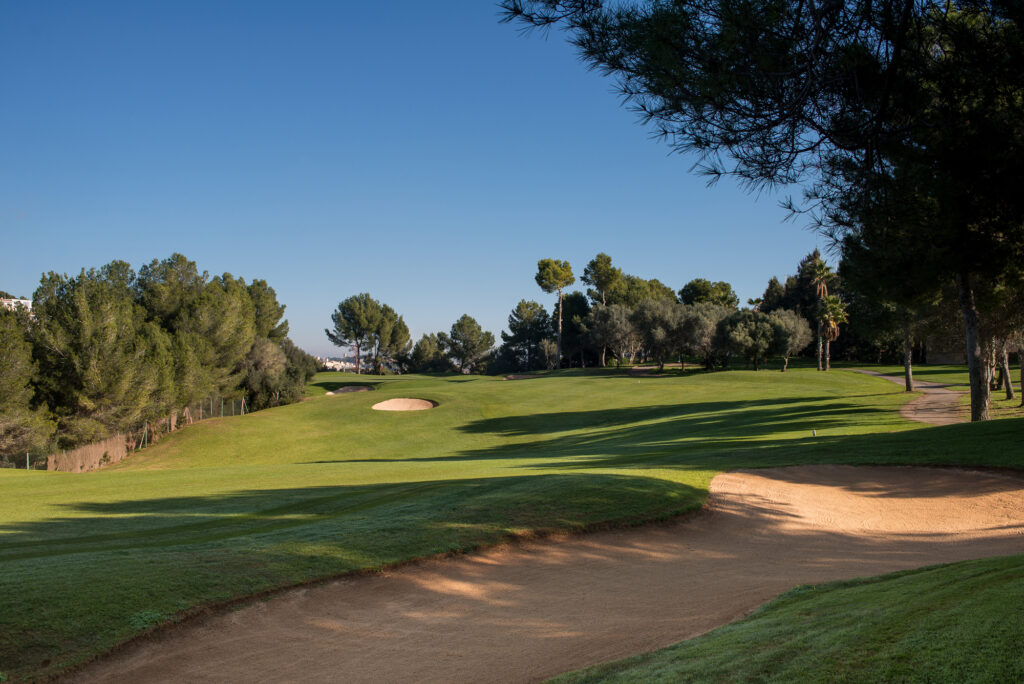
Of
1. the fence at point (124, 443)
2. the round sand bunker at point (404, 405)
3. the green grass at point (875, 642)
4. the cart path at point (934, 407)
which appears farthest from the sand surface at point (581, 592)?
the round sand bunker at point (404, 405)

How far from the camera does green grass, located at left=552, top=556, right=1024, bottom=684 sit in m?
3.39

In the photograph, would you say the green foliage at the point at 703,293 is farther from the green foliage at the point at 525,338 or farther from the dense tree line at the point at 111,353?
the dense tree line at the point at 111,353

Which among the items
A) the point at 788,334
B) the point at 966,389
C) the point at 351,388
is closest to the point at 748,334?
the point at 788,334

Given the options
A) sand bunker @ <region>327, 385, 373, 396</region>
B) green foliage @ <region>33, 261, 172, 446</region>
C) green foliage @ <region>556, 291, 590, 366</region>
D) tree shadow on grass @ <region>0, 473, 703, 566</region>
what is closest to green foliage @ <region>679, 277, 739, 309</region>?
green foliage @ <region>556, 291, 590, 366</region>

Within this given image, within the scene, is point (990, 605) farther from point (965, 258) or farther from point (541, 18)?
point (965, 258)

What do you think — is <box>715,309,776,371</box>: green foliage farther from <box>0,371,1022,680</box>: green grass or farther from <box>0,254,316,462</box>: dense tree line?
<box>0,254,316,462</box>: dense tree line

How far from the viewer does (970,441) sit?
15.1 meters

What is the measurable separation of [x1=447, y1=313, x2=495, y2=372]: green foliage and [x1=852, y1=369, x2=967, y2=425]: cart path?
70584mm

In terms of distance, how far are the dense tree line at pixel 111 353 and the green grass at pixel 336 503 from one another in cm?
357

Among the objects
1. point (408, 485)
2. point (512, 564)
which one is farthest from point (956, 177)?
point (408, 485)

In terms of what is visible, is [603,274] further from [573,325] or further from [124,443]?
[124,443]

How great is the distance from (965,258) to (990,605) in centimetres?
1031

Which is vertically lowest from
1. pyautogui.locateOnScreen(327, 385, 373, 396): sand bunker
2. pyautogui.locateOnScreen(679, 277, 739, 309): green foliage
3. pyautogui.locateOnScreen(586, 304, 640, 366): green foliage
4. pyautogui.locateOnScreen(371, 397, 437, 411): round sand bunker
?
pyautogui.locateOnScreen(327, 385, 373, 396): sand bunker

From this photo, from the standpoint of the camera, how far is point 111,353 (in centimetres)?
3231
